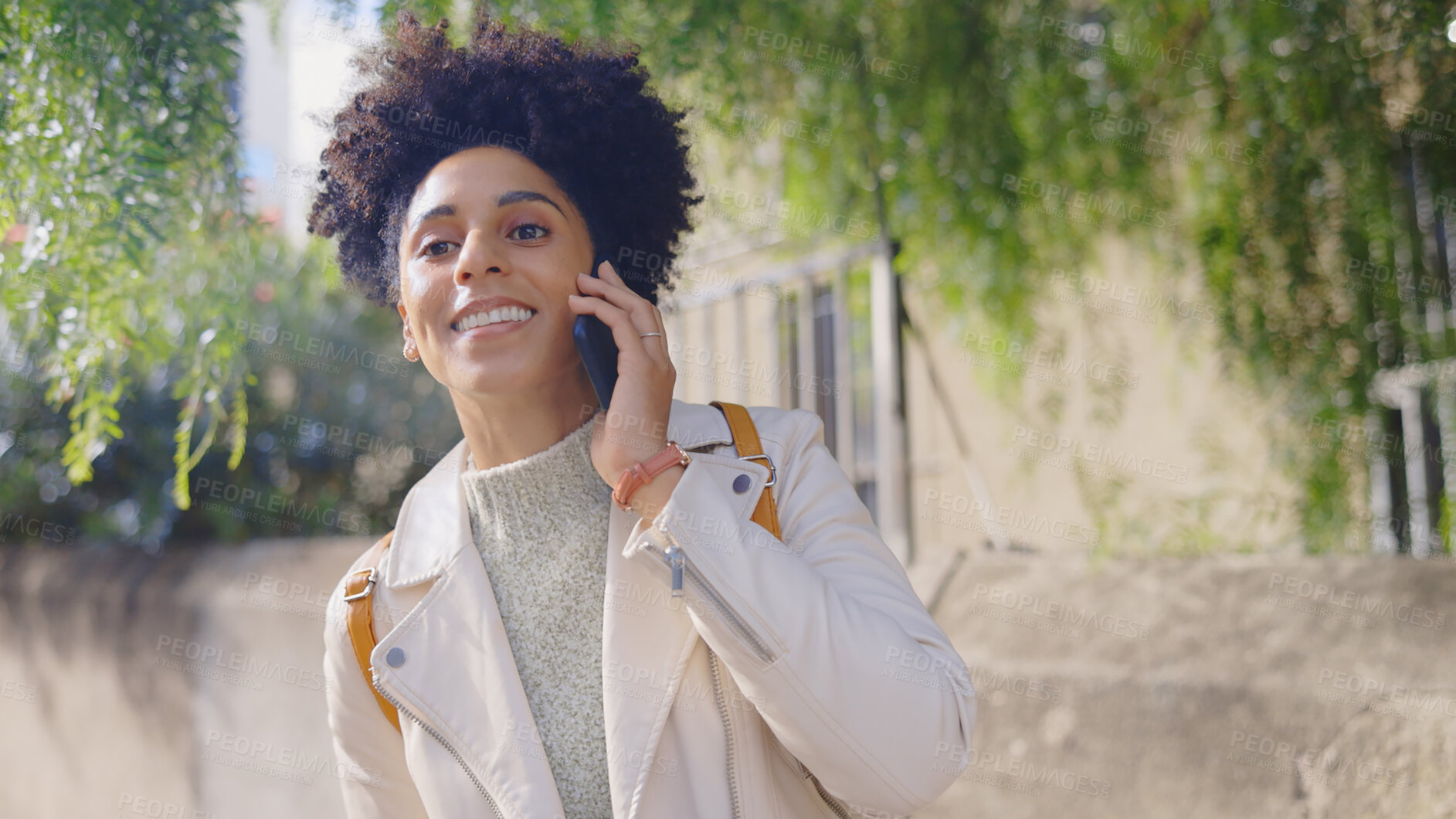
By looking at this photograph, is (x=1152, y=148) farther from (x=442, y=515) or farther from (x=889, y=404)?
(x=442, y=515)

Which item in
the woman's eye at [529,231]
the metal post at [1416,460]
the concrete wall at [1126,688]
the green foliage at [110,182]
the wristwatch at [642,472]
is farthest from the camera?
the metal post at [1416,460]

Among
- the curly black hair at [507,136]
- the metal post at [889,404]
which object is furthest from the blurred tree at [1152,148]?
the curly black hair at [507,136]

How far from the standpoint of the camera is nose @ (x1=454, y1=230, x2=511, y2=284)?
1519mm

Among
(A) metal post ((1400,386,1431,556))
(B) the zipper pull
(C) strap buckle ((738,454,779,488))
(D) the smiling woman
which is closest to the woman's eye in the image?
(D) the smiling woman

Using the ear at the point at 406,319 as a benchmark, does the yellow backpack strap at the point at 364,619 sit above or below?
below

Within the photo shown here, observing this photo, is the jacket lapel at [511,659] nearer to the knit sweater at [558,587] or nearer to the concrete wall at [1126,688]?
the knit sweater at [558,587]

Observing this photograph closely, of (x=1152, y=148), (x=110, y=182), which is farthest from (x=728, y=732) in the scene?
(x=1152, y=148)

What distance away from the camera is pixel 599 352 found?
58.3 inches

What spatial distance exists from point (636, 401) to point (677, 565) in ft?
0.77

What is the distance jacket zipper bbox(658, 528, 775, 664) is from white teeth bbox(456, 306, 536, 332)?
1.37ft

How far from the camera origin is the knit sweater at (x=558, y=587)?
1541 mm

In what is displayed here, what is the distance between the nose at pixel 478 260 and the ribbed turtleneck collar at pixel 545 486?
29 centimetres

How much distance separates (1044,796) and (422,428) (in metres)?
3.48

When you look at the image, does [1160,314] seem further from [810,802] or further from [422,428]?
[422,428]
